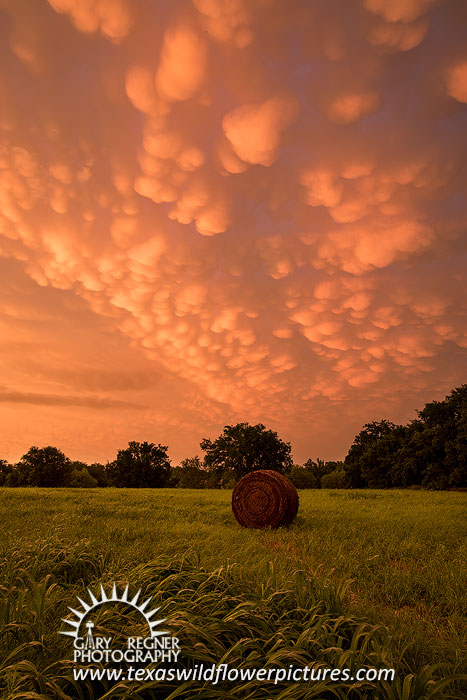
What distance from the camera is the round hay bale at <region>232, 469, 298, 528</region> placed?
12.5m

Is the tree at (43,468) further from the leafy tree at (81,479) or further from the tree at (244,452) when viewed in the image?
the tree at (244,452)

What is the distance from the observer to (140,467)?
70500mm

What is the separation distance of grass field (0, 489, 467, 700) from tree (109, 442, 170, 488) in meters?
61.4

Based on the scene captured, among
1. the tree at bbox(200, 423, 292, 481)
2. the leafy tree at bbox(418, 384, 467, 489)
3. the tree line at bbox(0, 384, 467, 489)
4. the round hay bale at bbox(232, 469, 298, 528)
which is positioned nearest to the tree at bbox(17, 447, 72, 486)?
the tree line at bbox(0, 384, 467, 489)

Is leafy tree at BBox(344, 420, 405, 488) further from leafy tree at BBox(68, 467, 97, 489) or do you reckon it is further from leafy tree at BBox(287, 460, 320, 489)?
leafy tree at BBox(68, 467, 97, 489)

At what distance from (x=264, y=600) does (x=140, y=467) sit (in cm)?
7112

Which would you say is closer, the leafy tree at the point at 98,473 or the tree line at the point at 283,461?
the tree line at the point at 283,461

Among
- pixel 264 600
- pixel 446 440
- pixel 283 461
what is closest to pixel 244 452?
pixel 283 461

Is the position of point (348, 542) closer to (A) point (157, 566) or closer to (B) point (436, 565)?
(B) point (436, 565)

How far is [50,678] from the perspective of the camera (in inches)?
119

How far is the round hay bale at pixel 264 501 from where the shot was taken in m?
12.5

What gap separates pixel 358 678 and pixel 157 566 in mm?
3474

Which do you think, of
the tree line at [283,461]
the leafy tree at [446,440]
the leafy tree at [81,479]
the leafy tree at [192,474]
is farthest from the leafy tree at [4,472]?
the leafy tree at [446,440]

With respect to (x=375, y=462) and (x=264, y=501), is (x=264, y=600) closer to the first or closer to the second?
(x=264, y=501)
